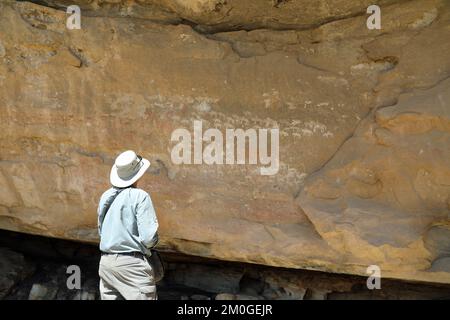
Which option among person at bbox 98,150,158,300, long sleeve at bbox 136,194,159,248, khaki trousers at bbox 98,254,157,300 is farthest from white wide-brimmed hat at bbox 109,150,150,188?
khaki trousers at bbox 98,254,157,300

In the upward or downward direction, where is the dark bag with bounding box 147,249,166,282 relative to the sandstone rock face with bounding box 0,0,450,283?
downward

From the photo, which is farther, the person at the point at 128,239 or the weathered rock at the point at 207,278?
the weathered rock at the point at 207,278

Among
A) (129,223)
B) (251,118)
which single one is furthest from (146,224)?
(251,118)

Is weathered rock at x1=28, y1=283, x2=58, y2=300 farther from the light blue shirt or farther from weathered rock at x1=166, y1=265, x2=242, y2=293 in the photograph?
the light blue shirt

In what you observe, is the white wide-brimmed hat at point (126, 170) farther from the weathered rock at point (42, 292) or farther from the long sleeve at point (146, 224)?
the weathered rock at point (42, 292)

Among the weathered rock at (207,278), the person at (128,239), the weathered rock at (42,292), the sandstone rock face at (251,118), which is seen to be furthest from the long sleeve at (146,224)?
the weathered rock at (42,292)

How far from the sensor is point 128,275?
8.06 ft

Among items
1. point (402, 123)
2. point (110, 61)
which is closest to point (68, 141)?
point (110, 61)

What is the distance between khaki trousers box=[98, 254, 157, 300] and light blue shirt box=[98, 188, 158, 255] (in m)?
0.04

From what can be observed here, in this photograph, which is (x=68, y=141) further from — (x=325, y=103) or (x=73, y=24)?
(x=325, y=103)

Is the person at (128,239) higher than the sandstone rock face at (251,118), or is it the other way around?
the sandstone rock face at (251,118)

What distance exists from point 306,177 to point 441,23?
1073mm

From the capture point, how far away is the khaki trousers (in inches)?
96.8

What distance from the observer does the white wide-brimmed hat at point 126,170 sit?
250 centimetres
